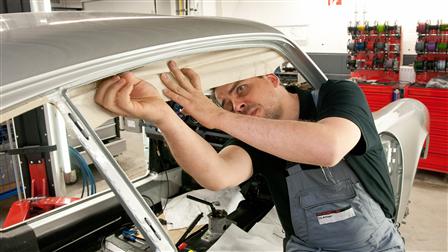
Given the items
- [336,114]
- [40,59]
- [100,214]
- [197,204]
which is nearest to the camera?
[40,59]

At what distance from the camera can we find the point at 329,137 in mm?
1021

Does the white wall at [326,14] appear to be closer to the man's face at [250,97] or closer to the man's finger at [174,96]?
the man's face at [250,97]

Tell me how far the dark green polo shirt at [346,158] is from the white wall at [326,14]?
3.87m

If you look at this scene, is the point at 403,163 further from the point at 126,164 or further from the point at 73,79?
the point at 126,164

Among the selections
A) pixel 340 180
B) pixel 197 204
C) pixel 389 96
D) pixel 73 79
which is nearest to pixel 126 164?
pixel 197 204

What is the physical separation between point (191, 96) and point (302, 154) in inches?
13.2

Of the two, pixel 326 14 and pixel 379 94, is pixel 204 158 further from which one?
pixel 326 14

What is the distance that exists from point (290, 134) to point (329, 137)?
0.11 m

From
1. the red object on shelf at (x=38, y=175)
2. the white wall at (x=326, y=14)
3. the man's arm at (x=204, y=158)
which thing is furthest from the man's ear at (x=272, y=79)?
the white wall at (x=326, y=14)

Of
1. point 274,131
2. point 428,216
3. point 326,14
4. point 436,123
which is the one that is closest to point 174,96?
point 274,131

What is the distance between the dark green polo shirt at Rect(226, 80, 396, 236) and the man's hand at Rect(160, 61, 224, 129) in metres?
0.39

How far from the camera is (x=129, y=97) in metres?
0.79

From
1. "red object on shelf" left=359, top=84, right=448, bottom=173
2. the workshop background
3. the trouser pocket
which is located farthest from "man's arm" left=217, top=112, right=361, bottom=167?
"red object on shelf" left=359, top=84, right=448, bottom=173

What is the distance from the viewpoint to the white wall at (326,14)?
4711mm
